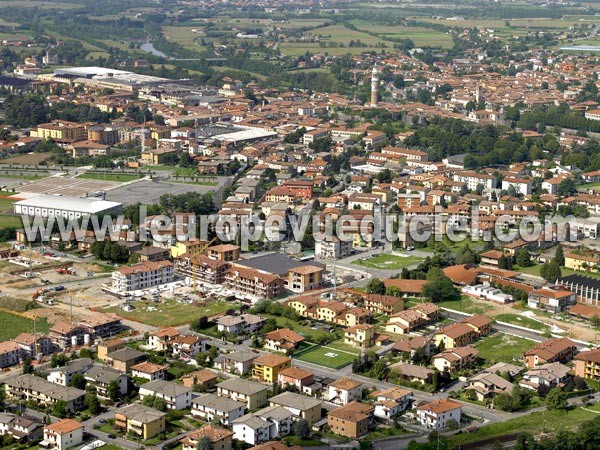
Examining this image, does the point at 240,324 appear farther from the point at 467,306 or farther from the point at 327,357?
the point at 467,306

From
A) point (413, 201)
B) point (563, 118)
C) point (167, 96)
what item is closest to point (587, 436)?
point (413, 201)

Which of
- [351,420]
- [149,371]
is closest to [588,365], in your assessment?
[351,420]

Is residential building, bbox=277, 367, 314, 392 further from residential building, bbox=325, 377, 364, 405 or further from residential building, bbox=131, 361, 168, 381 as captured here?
residential building, bbox=131, 361, 168, 381

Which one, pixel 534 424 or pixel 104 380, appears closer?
pixel 534 424

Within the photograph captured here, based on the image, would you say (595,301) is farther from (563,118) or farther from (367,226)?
(563,118)

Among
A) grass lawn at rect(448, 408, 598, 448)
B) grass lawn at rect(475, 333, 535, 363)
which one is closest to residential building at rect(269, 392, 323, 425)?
grass lawn at rect(448, 408, 598, 448)

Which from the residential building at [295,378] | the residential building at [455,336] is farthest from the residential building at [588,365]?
the residential building at [295,378]

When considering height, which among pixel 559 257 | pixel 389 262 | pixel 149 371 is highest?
pixel 149 371

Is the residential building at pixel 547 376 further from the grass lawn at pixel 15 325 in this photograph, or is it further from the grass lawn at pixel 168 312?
the grass lawn at pixel 15 325
